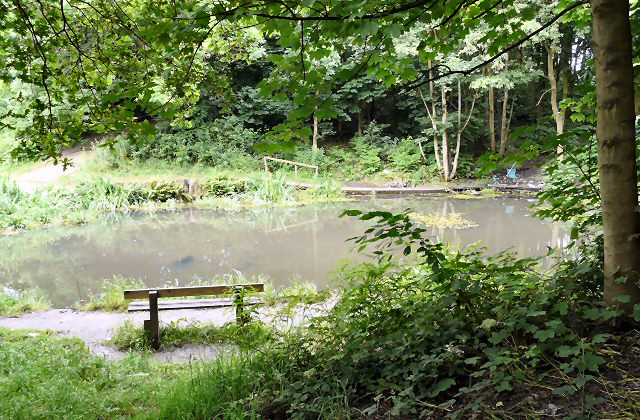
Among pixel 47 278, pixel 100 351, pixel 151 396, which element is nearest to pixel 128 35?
pixel 151 396

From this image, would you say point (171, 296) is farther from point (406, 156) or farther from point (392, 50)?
point (406, 156)

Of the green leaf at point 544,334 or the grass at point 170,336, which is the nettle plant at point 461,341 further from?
the grass at point 170,336

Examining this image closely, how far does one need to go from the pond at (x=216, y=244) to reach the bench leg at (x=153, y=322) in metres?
3.19

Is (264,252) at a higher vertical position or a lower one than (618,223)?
lower

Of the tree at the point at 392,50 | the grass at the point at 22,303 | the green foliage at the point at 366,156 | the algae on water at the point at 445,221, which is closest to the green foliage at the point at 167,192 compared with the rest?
the green foliage at the point at 366,156

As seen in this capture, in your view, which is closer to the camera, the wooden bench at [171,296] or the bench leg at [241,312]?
the bench leg at [241,312]

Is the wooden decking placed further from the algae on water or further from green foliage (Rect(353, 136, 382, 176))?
the algae on water

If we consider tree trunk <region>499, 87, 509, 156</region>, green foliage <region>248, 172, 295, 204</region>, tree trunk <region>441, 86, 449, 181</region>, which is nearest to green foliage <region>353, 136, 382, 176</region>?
tree trunk <region>441, 86, 449, 181</region>

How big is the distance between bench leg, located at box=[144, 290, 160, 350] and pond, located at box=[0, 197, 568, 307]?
3194 millimetres

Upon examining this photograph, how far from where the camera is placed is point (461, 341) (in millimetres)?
2283

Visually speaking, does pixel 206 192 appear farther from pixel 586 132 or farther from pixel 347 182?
pixel 586 132

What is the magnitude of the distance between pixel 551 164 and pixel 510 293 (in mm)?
1670

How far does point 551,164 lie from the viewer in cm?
350

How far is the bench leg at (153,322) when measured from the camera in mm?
5527
